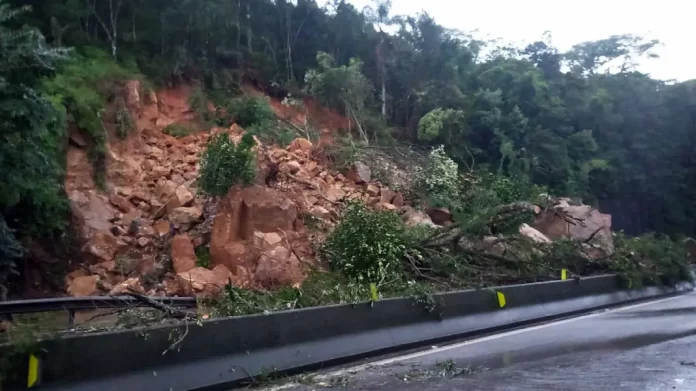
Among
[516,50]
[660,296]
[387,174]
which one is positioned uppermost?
[516,50]

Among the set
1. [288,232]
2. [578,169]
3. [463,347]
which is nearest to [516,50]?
[578,169]

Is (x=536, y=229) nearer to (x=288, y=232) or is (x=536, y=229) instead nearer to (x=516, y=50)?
(x=288, y=232)

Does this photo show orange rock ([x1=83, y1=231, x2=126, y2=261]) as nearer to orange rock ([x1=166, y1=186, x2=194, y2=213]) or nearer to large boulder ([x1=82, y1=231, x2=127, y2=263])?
large boulder ([x1=82, y1=231, x2=127, y2=263])

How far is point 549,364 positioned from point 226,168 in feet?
25.3

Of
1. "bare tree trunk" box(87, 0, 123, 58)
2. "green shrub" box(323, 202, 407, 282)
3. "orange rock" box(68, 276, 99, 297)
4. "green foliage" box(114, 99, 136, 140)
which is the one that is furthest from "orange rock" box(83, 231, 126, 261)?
"bare tree trunk" box(87, 0, 123, 58)

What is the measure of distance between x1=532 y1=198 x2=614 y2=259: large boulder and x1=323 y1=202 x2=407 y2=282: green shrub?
7.42 metres

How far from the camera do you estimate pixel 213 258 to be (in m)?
14.0

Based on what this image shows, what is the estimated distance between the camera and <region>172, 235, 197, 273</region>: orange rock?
13.8 metres

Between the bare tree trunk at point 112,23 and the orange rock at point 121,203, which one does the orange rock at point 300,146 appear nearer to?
the orange rock at point 121,203

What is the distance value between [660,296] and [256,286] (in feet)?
41.5

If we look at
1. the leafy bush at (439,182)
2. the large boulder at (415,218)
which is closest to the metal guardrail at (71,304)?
the large boulder at (415,218)

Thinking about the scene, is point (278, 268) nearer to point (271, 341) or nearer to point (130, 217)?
point (271, 341)

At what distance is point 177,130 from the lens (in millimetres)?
20766

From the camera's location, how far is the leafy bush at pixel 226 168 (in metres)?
14.1
